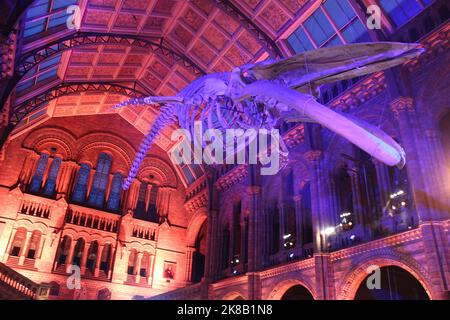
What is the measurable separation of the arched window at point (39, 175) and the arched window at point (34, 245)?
2574 millimetres

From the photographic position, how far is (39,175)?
2161cm

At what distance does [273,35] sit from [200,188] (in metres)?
11.3

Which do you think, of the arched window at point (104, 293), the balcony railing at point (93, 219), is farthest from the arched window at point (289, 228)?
the balcony railing at point (93, 219)

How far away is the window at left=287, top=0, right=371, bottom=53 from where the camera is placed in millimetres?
14242

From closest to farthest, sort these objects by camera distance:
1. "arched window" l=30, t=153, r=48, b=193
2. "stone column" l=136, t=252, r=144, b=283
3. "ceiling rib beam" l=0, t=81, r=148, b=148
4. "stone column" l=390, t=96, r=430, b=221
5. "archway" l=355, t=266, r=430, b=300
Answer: "stone column" l=390, t=96, r=430, b=221 < "archway" l=355, t=266, r=430, b=300 < "ceiling rib beam" l=0, t=81, r=148, b=148 < "arched window" l=30, t=153, r=48, b=193 < "stone column" l=136, t=252, r=144, b=283

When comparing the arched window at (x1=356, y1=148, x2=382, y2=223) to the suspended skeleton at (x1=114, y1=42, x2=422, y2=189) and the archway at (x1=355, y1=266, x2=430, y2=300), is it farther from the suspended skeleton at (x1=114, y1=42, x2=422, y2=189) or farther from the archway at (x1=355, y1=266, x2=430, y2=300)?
the suspended skeleton at (x1=114, y1=42, x2=422, y2=189)

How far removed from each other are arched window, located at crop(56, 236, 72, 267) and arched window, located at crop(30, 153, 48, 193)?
11.0ft

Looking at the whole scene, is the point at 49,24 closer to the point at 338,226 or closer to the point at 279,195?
the point at 279,195

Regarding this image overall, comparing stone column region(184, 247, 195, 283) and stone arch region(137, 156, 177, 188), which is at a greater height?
stone arch region(137, 156, 177, 188)

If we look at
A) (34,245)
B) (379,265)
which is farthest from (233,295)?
(34,245)

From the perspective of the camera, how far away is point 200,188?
24094mm

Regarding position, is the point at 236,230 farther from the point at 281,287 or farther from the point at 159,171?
the point at 159,171

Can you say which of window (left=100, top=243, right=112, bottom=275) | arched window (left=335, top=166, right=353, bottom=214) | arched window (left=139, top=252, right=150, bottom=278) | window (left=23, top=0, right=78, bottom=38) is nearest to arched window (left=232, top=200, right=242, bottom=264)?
arched window (left=139, top=252, right=150, bottom=278)

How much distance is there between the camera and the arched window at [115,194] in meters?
23.3
